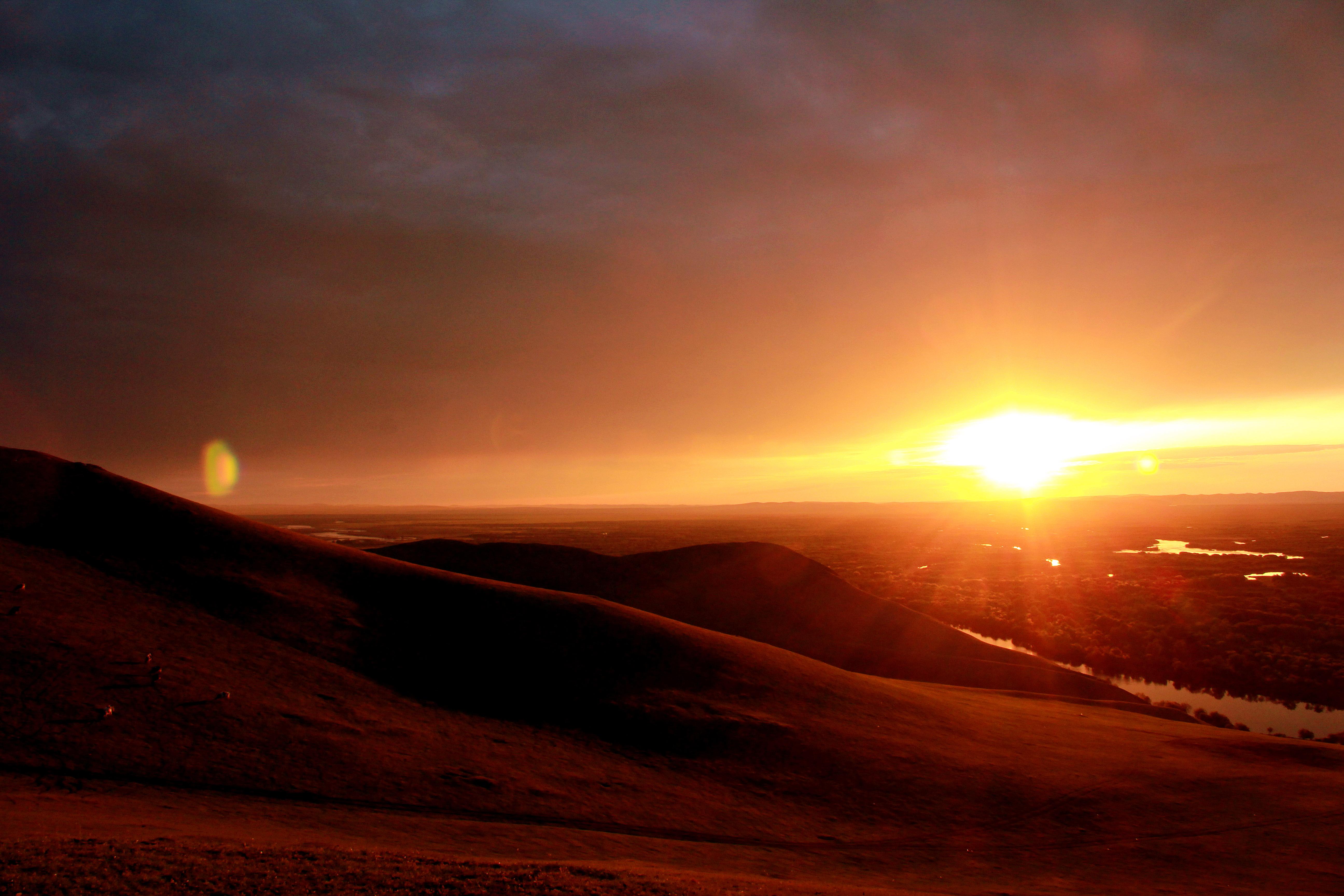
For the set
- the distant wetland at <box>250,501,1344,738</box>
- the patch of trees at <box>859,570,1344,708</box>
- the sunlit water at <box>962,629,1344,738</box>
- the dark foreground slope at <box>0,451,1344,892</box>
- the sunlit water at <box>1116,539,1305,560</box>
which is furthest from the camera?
the sunlit water at <box>1116,539,1305,560</box>

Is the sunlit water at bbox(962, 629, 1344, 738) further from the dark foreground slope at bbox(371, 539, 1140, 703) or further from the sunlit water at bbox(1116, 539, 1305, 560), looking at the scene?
the sunlit water at bbox(1116, 539, 1305, 560)

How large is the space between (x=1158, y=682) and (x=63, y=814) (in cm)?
6147

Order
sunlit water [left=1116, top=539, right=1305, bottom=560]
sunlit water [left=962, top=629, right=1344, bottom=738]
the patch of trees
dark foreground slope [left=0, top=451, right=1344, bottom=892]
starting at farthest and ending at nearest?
sunlit water [left=1116, top=539, right=1305, bottom=560], the patch of trees, sunlit water [left=962, top=629, right=1344, bottom=738], dark foreground slope [left=0, top=451, right=1344, bottom=892]

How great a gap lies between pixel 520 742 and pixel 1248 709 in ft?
150

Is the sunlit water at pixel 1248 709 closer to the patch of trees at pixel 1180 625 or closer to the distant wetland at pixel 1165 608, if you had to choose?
the distant wetland at pixel 1165 608

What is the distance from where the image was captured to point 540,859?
51.3 ft

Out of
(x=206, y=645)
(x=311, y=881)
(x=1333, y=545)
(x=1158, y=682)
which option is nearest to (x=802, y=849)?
(x=311, y=881)

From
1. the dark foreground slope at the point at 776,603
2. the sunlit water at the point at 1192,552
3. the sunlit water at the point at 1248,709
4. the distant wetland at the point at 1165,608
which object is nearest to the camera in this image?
the sunlit water at the point at 1248,709

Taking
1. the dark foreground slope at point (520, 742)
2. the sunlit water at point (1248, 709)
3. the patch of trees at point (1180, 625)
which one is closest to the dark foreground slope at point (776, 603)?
the sunlit water at point (1248, 709)

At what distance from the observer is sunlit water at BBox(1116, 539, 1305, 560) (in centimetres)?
13012

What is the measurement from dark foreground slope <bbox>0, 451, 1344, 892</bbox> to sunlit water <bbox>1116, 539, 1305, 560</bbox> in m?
124

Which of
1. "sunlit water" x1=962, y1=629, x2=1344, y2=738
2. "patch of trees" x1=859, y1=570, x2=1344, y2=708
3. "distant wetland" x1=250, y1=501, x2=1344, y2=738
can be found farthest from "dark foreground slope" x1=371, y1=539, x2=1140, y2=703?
"patch of trees" x1=859, y1=570, x2=1344, y2=708

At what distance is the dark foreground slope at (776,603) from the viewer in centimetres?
5047

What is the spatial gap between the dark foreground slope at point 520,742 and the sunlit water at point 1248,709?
10.6m
